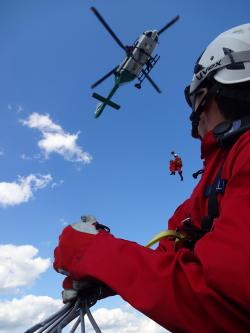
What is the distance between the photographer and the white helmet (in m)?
3.52

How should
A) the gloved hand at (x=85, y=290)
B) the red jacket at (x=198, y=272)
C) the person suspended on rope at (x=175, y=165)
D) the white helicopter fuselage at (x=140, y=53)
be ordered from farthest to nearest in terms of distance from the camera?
the white helicopter fuselage at (x=140, y=53) < the person suspended on rope at (x=175, y=165) < the gloved hand at (x=85, y=290) < the red jacket at (x=198, y=272)

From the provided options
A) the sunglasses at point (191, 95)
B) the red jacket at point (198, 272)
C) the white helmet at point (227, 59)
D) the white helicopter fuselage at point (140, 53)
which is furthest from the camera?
the white helicopter fuselage at point (140, 53)

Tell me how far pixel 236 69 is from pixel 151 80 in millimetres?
39114

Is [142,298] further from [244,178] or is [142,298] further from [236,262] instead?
[244,178]

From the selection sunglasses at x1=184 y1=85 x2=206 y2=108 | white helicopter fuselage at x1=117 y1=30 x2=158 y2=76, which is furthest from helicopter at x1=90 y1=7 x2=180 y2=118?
sunglasses at x1=184 y1=85 x2=206 y2=108

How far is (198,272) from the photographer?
2201 millimetres

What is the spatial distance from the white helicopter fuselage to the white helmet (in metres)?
30.7

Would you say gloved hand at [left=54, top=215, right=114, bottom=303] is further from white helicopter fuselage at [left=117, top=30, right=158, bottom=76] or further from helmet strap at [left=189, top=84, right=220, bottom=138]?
white helicopter fuselage at [left=117, top=30, right=158, bottom=76]

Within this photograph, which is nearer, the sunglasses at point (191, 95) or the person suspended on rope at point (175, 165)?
the sunglasses at point (191, 95)

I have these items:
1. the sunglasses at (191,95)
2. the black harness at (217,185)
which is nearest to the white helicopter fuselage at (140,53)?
the sunglasses at (191,95)

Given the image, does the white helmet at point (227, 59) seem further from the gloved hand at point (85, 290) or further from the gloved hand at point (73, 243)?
the gloved hand at point (85, 290)

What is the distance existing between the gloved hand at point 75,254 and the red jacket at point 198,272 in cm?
8

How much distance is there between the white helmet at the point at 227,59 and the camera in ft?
11.6

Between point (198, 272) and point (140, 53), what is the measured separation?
33.3m
